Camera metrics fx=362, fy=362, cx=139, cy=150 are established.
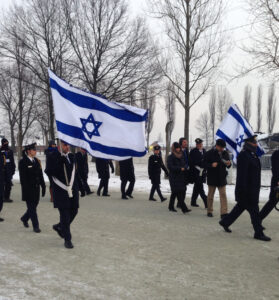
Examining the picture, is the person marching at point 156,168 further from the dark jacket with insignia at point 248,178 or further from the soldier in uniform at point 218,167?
the dark jacket with insignia at point 248,178

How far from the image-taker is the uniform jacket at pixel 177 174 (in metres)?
8.80

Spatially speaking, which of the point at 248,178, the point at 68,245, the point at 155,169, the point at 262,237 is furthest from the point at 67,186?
the point at 155,169

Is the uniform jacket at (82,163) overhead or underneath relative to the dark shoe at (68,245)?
overhead

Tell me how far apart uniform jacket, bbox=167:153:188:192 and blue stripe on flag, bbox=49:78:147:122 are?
6.79 ft

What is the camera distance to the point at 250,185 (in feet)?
21.4

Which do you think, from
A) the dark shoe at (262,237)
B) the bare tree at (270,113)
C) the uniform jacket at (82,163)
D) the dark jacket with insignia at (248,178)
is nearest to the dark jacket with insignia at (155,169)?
the uniform jacket at (82,163)

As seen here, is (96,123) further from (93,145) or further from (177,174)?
(177,174)

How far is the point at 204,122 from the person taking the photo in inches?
2589

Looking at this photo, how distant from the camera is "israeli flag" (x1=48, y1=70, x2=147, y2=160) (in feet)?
19.7

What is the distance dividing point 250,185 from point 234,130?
265cm

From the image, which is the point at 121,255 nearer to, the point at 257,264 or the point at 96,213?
the point at 257,264

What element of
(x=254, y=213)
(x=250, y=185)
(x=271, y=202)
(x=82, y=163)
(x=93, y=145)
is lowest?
(x=254, y=213)

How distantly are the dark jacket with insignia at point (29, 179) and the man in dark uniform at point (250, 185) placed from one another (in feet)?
12.2

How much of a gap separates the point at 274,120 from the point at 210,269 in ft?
197
